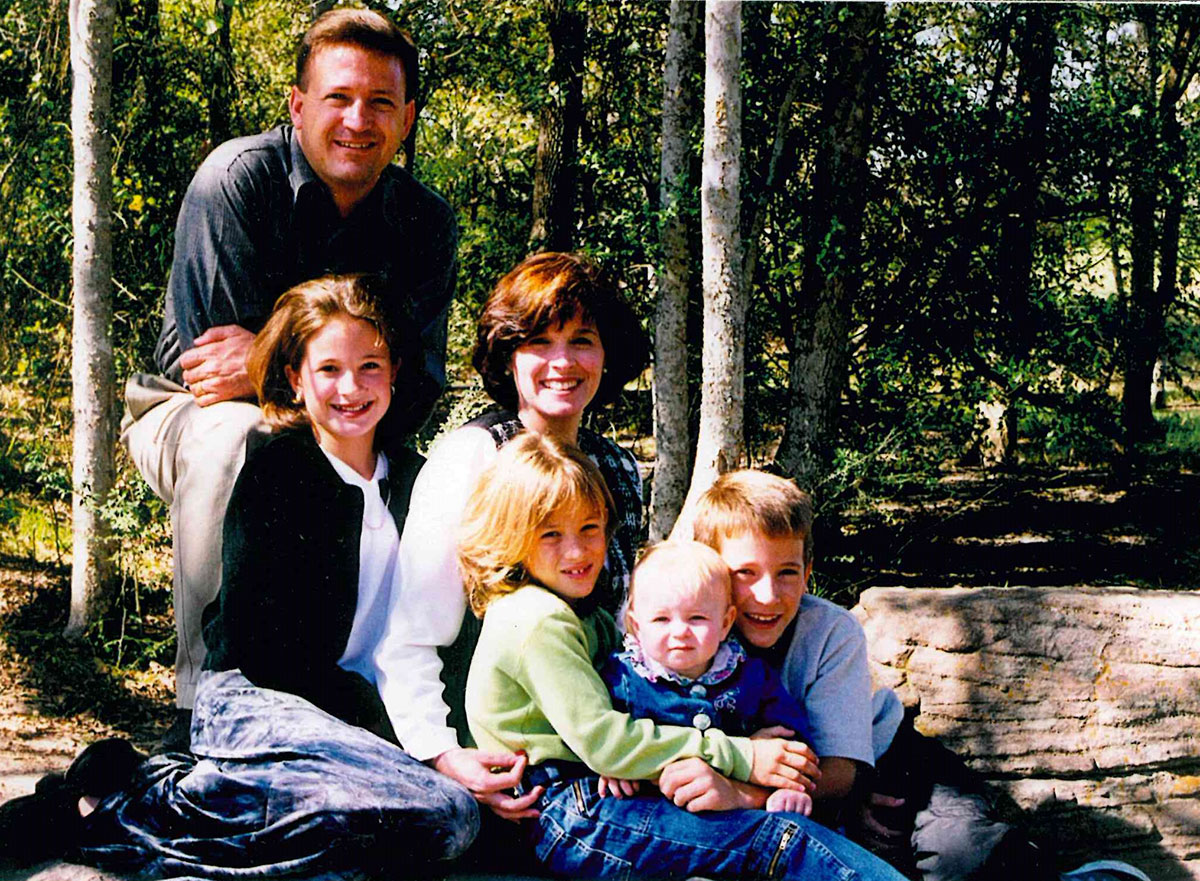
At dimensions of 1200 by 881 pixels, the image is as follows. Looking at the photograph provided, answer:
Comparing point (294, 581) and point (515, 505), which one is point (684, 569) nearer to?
point (515, 505)

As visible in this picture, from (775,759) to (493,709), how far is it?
22.4 inches

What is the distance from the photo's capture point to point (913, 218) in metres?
8.16

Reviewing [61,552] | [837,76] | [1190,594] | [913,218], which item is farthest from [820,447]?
[61,552]

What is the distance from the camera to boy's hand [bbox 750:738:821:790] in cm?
247

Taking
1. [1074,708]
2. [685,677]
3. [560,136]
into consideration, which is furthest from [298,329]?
[560,136]

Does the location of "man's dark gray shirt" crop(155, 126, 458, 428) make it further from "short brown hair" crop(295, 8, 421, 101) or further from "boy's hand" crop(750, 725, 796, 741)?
"boy's hand" crop(750, 725, 796, 741)

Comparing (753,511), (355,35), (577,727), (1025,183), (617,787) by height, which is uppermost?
(1025,183)

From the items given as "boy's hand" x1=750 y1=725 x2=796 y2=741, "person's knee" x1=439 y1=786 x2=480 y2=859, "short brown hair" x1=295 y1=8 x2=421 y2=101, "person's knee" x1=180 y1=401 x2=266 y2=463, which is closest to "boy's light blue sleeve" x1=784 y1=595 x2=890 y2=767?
"boy's hand" x1=750 y1=725 x2=796 y2=741

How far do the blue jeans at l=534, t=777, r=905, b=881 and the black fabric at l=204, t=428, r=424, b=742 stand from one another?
0.54 meters

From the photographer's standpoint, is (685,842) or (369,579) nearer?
(685,842)

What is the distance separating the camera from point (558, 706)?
242 centimetres

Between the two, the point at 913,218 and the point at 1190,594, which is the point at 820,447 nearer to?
the point at 913,218

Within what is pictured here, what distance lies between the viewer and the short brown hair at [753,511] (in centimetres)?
265

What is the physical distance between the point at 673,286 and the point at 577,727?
17.3 feet
